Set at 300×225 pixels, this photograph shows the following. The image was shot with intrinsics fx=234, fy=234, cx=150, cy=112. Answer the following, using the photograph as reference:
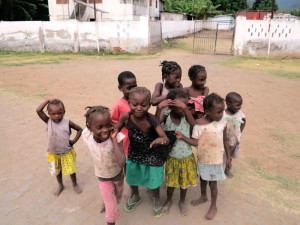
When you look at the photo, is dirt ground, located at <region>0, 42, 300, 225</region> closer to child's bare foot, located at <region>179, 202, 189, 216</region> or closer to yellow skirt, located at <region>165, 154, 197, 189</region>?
child's bare foot, located at <region>179, 202, 189, 216</region>

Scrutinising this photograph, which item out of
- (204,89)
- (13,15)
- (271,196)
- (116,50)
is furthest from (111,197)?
(13,15)

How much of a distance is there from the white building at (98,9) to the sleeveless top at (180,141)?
59.5ft

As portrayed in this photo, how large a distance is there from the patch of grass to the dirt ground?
2319 mm

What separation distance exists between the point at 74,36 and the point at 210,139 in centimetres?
1528

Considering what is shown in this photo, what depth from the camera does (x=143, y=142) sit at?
2070 millimetres

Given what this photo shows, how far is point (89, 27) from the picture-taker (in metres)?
15.1

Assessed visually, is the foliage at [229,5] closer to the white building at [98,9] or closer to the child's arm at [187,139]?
the white building at [98,9]

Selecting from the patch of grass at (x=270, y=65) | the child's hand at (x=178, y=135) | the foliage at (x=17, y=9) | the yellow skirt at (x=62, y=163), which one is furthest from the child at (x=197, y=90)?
the foliage at (x=17, y=9)

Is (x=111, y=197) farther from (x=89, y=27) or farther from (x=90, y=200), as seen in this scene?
(x=89, y=27)

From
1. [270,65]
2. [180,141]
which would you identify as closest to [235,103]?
[180,141]

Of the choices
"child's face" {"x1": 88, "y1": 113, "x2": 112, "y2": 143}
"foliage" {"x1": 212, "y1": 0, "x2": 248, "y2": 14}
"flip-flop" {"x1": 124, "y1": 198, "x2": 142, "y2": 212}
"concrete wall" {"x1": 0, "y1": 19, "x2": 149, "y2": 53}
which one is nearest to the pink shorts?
"flip-flop" {"x1": 124, "y1": 198, "x2": 142, "y2": 212}

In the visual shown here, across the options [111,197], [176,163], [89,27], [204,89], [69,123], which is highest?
[89,27]

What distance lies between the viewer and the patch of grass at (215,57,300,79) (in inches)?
369

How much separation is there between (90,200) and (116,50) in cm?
1356
